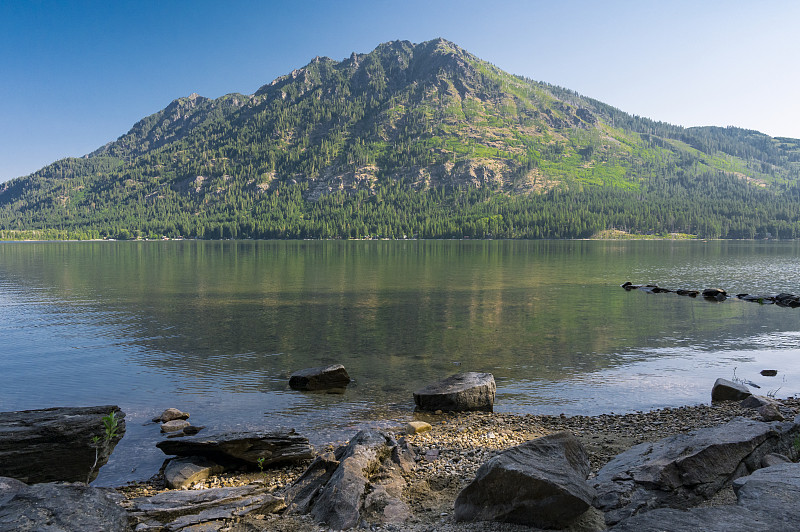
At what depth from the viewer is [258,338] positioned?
1553 inches

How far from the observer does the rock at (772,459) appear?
41.2ft

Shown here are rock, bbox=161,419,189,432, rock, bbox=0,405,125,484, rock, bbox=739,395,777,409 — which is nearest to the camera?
rock, bbox=0,405,125,484

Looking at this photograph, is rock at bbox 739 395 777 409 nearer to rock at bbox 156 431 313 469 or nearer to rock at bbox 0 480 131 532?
rock at bbox 156 431 313 469

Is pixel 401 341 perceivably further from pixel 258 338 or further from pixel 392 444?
pixel 392 444

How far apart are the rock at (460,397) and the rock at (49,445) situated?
42.5 ft

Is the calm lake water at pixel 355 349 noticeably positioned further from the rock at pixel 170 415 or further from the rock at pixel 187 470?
the rock at pixel 187 470

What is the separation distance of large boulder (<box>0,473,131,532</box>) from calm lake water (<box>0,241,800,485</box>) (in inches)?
233

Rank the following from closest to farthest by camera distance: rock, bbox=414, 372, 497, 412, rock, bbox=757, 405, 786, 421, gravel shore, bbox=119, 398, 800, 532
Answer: gravel shore, bbox=119, 398, 800, 532, rock, bbox=757, 405, 786, 421, rock, bbox=414, 372, 497, 412

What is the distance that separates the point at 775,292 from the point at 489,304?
43.8m

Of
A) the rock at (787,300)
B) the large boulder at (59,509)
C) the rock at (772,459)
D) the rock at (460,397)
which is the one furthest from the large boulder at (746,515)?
the rock at (787,300)

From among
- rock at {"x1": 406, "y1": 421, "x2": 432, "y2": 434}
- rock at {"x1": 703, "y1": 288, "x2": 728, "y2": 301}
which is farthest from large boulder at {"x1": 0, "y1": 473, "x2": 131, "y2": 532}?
rock at {"x1": 703, "y1": 288, "x2": 728, "y2": 301}

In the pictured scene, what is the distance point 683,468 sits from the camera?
11.8 meters

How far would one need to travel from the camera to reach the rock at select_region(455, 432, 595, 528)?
10.8 metres

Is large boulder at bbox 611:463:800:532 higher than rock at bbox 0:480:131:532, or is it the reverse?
large boulder at bbox 611:463:800:532
